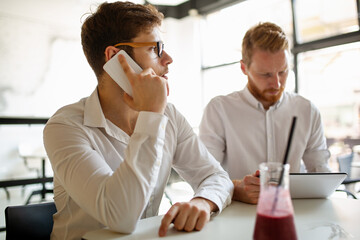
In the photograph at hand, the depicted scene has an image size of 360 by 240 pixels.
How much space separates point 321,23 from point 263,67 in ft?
9.90

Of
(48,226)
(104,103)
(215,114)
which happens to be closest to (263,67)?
(215,114)

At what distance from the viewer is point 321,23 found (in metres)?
4.27

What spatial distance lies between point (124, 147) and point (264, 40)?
1.10 meters

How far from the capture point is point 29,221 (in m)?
1.16

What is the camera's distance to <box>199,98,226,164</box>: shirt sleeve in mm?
1933

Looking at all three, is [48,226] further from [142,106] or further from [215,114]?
[215,114]

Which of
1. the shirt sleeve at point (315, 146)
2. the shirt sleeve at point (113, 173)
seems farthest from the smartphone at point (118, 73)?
the shirt sleeve at point (315, 146)

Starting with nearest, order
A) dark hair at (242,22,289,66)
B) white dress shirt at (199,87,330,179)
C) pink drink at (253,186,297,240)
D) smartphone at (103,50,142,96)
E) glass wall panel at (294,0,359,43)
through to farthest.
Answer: pink drink at (253,186,297,240) → smartphone at (103,50,142,96) → dark hair at (242,22,289,66) → white dress shirt at (199,87,330,179) → glass wall panel at (294,0,359,43)

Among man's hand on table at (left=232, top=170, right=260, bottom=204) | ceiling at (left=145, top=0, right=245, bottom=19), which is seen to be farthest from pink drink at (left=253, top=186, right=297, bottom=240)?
ceiling at (left=145, top=0, right=245, bottom=19)

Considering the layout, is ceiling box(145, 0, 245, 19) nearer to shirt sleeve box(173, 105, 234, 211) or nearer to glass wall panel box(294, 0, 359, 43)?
glass wall panel box(294, 0, 359, 43)

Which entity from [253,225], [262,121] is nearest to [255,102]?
[262,121]

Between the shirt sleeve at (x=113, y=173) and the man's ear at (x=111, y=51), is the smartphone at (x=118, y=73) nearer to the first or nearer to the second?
the man's ear at (x=111, y=51)

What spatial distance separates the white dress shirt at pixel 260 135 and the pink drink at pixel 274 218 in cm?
124

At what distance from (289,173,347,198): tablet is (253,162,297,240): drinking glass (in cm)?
56
